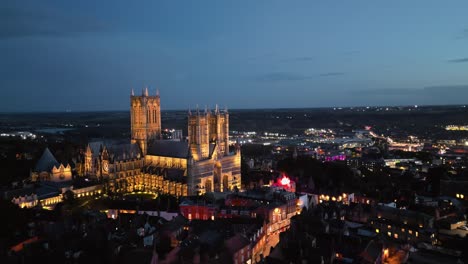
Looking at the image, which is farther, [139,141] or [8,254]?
[139,141]

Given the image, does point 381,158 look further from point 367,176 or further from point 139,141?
point 139,141

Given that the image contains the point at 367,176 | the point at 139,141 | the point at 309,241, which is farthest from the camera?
the point at 367,176

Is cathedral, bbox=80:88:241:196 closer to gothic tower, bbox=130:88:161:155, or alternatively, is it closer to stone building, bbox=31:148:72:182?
gothic tower, bbox=130:88:161:155

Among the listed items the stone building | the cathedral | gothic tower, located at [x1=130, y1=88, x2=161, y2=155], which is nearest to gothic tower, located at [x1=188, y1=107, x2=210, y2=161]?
the cathedral

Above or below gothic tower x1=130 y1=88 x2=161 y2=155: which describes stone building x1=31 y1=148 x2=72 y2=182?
below

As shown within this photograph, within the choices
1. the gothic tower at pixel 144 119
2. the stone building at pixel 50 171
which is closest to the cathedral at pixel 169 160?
the gothic tower at pixel 144 119

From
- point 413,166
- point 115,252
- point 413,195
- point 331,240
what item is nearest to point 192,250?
point 115,252

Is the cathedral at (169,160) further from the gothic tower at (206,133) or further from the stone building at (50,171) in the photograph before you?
the stone building at (50,171)

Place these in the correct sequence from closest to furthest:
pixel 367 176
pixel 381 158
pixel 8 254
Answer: pixel 8 254 < pixel 367 176 < pixel 381 158
